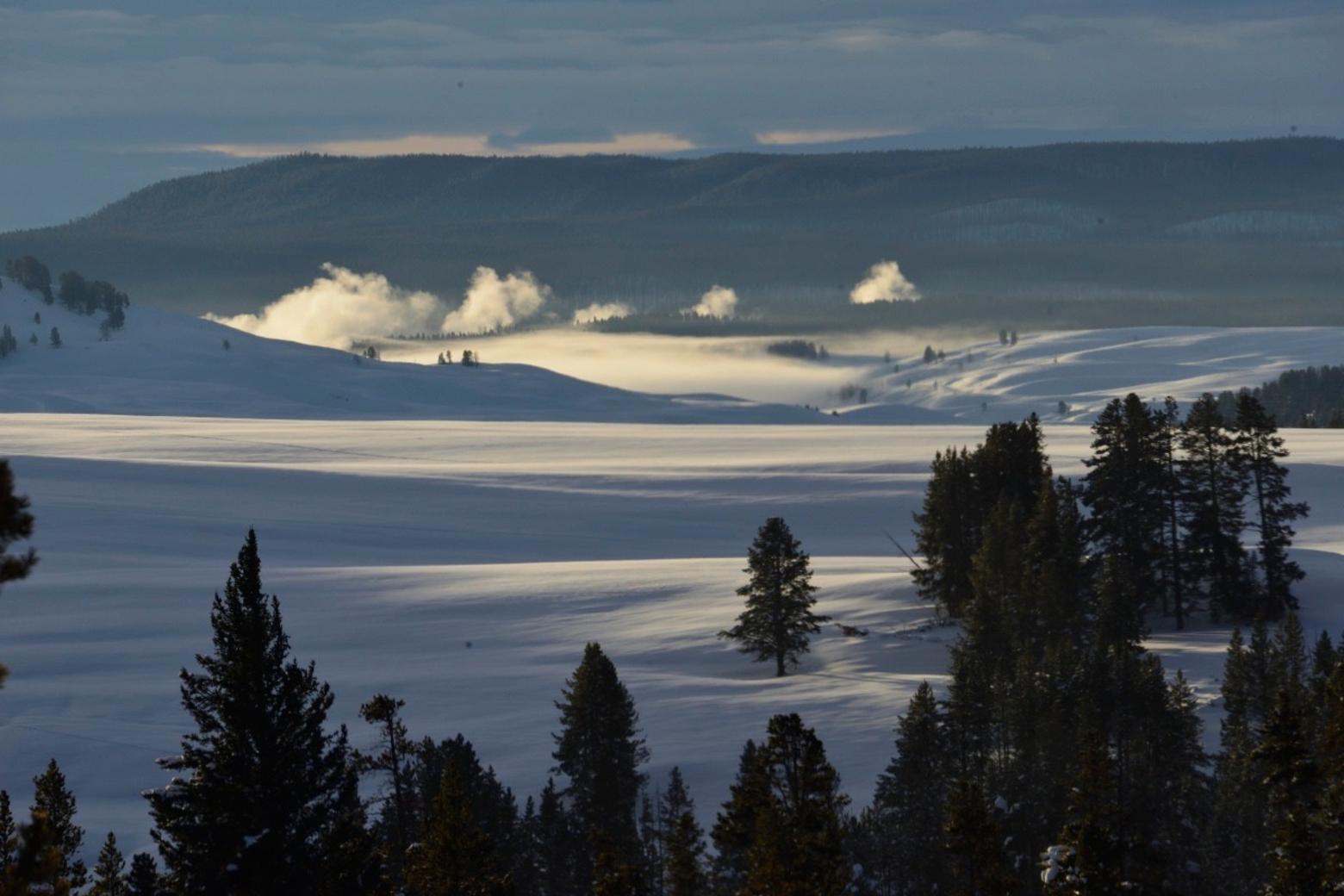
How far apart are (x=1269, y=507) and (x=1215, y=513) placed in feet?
6.43

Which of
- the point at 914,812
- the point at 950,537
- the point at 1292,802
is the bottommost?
the point at 914,812

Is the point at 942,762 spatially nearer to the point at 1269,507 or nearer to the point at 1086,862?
the point at 1086,862

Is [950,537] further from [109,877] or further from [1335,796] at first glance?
[109,877]

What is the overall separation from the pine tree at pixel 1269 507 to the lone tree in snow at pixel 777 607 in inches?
585

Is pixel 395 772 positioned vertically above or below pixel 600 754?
above

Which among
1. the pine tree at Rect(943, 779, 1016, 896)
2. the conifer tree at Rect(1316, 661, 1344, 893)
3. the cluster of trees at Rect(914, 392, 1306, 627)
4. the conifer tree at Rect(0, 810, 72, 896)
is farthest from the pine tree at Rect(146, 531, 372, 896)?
the cluster of trees at Rect(914, 392, 1306, 627)

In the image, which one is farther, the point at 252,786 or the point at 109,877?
the point at 109,877

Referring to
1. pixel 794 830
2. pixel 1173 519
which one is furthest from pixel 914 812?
pixel 1173 519

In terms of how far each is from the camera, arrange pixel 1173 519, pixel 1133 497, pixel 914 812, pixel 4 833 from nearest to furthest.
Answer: pixel 4 833
pixel 914 812
pixel 1133 497
pixel 1173 519

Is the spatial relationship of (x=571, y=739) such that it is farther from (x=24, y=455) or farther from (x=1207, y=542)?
(x=24, y=455)

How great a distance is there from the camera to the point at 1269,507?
6134 cm

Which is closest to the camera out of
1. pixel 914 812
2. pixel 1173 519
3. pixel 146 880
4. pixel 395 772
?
pixel 146 880

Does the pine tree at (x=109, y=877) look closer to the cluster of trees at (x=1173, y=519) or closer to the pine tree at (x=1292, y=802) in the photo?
the pine tree at (x=1292, y=802)

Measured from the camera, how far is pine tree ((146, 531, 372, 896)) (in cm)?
1819
